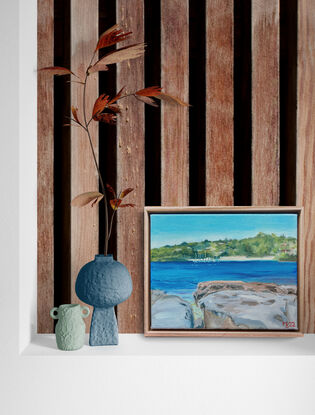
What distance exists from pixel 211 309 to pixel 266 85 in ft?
2.68

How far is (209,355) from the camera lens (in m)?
1.10

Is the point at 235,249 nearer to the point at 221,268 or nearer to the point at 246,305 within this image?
the point at 221,268

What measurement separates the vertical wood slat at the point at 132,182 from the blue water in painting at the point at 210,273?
0.08 m

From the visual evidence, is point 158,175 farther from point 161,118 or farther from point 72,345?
point 72,345

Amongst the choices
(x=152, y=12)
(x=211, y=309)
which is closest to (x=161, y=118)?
(x=152, y=12)

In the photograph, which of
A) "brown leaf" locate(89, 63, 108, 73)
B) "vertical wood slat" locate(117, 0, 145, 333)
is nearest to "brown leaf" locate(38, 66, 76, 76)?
"brown leaf" locate(89, 63, 108, 73)

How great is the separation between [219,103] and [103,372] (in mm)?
972

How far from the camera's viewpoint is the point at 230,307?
50.5 inches

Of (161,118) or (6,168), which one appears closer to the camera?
(6,168)

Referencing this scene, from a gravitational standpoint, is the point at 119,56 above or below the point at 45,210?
above

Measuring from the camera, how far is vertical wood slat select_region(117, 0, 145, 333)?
1.31 meters

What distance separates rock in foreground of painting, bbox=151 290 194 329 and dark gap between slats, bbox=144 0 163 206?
1.10ft

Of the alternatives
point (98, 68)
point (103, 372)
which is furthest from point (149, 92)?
point (103, 372)

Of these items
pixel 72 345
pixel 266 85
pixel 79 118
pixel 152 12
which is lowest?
pixel 72 345
